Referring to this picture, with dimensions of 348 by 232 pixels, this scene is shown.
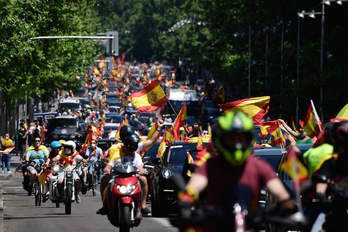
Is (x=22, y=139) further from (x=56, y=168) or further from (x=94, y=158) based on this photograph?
(x=56, y=168)

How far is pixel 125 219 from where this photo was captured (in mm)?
19281

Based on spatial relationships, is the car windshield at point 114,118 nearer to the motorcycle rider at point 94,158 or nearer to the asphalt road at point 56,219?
the motorcycle rider at point 94,158

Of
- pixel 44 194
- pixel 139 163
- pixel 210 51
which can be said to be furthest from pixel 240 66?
pixel 139 163

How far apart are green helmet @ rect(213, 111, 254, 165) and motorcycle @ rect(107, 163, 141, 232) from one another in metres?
8.86

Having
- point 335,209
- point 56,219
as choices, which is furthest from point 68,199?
point 335,209

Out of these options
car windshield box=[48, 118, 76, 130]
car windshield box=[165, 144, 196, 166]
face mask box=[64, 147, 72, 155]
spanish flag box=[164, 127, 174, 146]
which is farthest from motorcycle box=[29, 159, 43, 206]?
car windshield box=[48, 118, 76, 130]

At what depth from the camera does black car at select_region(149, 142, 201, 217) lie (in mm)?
27094

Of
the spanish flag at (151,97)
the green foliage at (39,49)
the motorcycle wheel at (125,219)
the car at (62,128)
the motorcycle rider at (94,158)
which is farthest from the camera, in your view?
the car at (62,128)

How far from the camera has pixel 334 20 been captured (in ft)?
213

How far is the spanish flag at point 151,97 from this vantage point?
88.4 ft

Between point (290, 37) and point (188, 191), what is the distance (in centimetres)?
6541

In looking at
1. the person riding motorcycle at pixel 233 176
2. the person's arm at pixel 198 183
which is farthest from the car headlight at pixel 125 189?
the person's arm at pixel 198 183

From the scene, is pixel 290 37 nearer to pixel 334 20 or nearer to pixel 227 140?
pixel 334 20

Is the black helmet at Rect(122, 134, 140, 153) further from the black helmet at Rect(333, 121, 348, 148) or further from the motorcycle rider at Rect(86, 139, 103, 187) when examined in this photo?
the motorcycle rider at Rect(86, 139, 103, 187)
